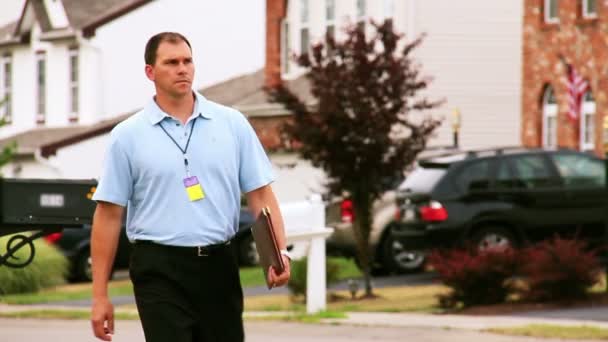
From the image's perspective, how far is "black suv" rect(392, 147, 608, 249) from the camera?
871 inches

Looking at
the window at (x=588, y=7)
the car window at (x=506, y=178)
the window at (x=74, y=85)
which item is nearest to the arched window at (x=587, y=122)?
the window at (x=588, y=7)

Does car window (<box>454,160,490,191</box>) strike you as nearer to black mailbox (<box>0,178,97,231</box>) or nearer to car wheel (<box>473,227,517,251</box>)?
car wheel (<box>473,227,517,251</box>)

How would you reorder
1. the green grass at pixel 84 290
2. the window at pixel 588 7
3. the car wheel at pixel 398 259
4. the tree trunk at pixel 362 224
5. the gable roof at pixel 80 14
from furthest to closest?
the gable roof at pixel 80 14 < the window at pixel 588 7 < the car wheel at pixel 398 259 < the green grass at pixel 84 290 < the tree trunk at pixel 362 224

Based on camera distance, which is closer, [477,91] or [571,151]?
[571,151]

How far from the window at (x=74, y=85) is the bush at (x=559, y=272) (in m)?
33.2

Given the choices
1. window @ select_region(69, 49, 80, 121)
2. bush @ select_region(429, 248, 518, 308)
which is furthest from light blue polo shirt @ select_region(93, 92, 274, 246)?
window @ select_region(69, 49, 80, 121)

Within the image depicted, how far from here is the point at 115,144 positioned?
6.88m

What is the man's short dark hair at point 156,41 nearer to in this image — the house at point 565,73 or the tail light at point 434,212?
the tail light at point 434,212

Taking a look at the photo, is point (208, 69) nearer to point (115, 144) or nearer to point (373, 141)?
point (373, 141)

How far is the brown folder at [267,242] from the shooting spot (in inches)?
265

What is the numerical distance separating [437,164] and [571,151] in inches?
73.4

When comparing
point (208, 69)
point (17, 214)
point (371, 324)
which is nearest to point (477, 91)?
point (208, 69)

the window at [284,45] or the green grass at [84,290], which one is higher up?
the window at [284,45]

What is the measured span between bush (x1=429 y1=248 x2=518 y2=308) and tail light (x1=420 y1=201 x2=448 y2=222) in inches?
131
